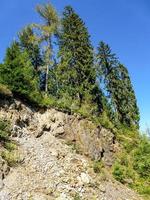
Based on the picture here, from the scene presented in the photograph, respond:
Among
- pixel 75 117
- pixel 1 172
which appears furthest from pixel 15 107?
pixel 1 172

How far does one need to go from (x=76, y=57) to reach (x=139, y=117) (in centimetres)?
1246

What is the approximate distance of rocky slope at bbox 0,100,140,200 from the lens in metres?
23.7

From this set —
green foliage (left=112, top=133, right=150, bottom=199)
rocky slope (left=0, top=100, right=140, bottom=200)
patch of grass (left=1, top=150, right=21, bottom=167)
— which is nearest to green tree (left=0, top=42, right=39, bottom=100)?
rocky slope (left=0, top=100, right=140, bottom=200)

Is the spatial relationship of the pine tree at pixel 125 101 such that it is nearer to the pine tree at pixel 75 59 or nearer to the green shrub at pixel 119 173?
the pine tree at pixel 75 59

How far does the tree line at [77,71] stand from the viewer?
43.5m

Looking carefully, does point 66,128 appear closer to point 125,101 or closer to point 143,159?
point 143,159

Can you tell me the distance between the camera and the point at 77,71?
45.2 metres

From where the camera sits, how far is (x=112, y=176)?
3353cm

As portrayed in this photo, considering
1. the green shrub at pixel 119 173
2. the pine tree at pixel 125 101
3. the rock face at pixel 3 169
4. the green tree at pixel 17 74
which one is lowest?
the rock face at pixel 3 169

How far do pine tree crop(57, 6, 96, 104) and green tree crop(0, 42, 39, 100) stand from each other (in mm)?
9405

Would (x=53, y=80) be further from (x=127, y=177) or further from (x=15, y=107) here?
(x=127, y=177)

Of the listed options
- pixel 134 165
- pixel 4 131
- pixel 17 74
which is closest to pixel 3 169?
pixel 4 131

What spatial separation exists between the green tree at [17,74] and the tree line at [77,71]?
14.1ft

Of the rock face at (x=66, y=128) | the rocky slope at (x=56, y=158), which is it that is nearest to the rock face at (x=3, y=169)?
the rocky slope at (x=56, y=158)
